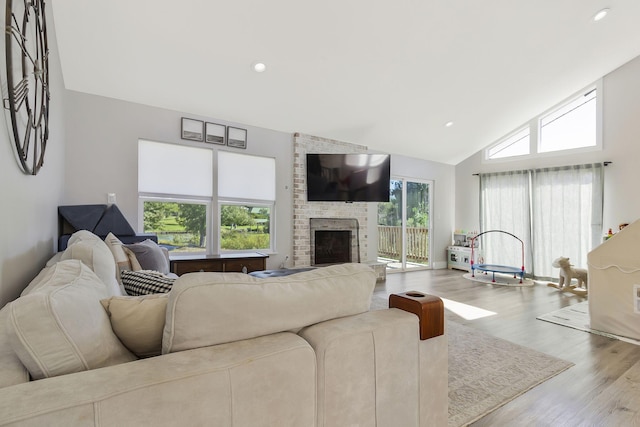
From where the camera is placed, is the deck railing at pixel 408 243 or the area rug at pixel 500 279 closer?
the area rug at pixel 500 279

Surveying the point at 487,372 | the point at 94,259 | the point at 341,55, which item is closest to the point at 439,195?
the point at 341,55

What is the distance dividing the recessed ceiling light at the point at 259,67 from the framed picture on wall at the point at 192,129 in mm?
1127

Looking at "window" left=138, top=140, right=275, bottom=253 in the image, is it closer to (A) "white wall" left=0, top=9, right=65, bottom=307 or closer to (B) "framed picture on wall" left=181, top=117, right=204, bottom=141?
(B) "framed picture on wall" left=181, top=117, right=204, bottom=141

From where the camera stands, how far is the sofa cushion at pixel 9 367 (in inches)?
25.5

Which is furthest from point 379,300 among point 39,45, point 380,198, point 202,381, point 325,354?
point 39,45

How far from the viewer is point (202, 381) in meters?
0.71

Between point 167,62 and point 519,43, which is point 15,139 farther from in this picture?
point 519,43

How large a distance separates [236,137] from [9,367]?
13.3ft

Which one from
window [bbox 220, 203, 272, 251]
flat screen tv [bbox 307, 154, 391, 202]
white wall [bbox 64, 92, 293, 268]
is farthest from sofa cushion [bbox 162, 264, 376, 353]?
flat screen tv [bbox 307, 154, 391, 202]

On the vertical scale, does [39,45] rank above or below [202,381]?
above

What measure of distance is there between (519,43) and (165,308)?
4719 millimetres

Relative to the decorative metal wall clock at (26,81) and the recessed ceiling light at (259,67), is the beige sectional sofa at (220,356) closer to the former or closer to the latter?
the decorative metal wall clock at (26,81)

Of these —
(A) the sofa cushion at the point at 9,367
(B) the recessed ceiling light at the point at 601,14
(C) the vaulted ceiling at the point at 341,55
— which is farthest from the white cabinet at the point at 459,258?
(A) the sofa cushion at the point at 9,367

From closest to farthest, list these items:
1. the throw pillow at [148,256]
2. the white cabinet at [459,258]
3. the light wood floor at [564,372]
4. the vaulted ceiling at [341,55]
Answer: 1. the light wood floor at [564,372]
2. the throw pillow at [148,256]
3. the vaulted ceiling at [341,55]
4. the white cabinet at [459,258]
